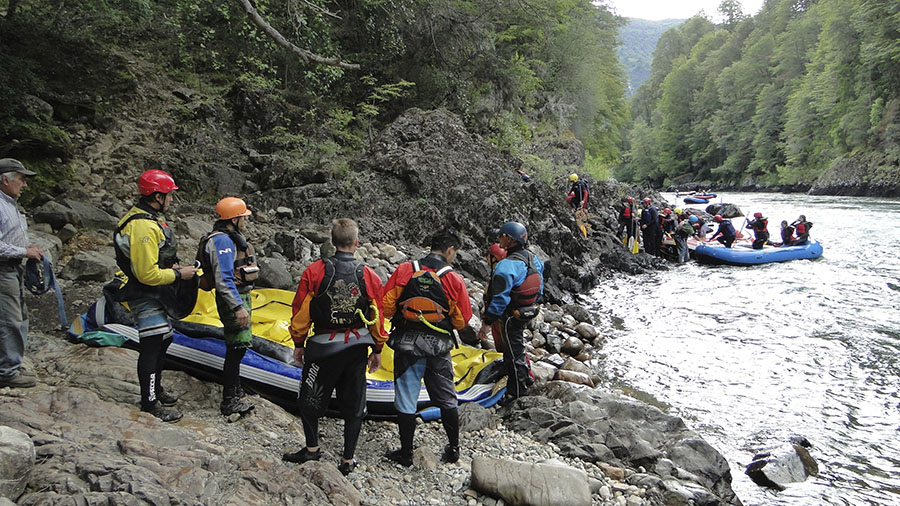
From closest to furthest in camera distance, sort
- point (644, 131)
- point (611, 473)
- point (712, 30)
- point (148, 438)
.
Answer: point (148, 438)
point (611, 473)
point (644, 131)
point (712, 30)

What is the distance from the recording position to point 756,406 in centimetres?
630

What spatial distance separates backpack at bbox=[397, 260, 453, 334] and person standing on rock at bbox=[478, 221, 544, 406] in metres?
1.16

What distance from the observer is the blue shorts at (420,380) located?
3654 millimetres

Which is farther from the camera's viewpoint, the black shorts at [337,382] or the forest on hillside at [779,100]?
the forest on hillside at [779,100]

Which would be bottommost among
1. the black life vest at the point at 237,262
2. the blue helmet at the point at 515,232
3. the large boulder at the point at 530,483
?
the large boulder at the point at 530,483

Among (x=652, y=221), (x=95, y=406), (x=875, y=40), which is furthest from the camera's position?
(x=875, y=40)

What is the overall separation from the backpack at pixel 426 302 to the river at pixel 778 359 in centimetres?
335

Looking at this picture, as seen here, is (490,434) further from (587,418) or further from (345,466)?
(345,466)

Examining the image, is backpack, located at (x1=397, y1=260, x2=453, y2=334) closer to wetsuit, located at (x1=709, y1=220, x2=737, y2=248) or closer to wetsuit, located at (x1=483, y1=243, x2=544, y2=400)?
wetsuit, located at (x1=483, y1=243, x2=544, y2=400)

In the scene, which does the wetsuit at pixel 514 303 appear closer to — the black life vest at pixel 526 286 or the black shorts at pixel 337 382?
Answer: the black life vest at pixel 526 286

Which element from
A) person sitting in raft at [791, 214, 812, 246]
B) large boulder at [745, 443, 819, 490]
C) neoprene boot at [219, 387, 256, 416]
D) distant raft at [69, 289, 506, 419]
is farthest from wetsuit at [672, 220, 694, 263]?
neoprene boot at [219, 387, 256, 416]

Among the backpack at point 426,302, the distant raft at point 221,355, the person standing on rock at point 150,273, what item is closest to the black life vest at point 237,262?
the person standing on rock at point 150,273

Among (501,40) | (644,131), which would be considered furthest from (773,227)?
(644,131)

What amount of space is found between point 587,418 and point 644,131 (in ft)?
233
